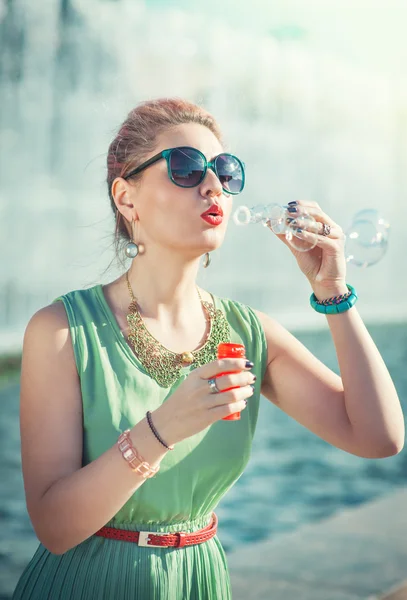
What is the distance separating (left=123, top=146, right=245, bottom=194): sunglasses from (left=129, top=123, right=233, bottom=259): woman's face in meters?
0.01

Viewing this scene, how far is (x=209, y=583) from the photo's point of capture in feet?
5.39

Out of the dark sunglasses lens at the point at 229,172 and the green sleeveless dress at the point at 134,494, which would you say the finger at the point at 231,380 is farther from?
the dark sunglasses lens at the point at 229,172

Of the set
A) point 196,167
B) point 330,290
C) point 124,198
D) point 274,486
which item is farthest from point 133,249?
point 274,486

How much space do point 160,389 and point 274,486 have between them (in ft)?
38.9

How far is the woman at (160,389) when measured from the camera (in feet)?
4.74

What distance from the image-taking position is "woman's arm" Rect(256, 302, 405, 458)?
1.70m

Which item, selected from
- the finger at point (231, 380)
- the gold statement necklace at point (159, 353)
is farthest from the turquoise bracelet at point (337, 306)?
the finger at point (231, 380)

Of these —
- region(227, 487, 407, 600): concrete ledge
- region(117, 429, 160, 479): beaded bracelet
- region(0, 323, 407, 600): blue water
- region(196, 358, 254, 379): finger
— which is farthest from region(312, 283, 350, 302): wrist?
Result: region(0, 323, 407, 600): blue water

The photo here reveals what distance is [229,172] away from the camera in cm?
169

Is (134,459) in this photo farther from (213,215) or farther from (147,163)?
(147,163)

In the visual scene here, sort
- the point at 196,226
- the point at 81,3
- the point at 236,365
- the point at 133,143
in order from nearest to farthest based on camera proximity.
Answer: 1. the point at 236,365
2. the point at 196,226
3. the point at 133,143
4. the point at 81,3

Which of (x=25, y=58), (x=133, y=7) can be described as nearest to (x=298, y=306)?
(x=133, y=7)

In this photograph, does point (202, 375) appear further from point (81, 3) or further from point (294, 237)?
point (81, 3)

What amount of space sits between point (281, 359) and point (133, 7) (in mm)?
12652
